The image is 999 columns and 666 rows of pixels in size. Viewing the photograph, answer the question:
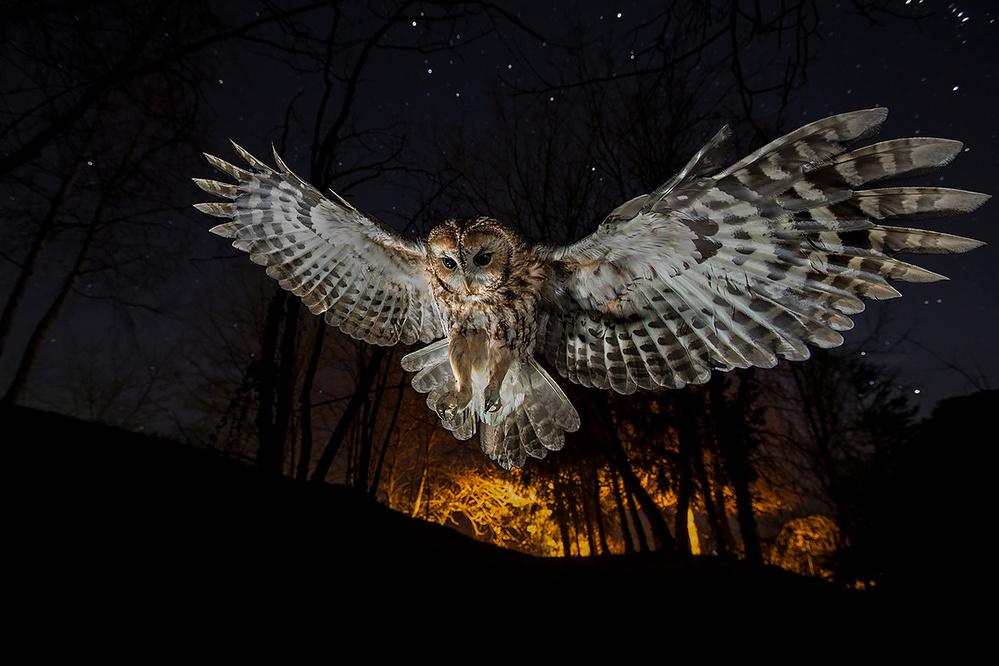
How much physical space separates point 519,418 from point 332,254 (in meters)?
1.60

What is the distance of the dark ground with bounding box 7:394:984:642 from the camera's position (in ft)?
4.42

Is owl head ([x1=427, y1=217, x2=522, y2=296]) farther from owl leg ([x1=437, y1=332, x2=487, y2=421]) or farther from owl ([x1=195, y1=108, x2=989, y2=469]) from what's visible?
owl leg ([x1=437, y1=332, x2=487, y2=421])

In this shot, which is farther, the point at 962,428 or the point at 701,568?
the point at 701,568

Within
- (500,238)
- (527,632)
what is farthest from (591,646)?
(500,238)

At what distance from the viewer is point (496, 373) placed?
2.06 metres

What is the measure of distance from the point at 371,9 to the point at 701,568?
6438 mm

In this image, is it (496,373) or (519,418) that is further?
(519,418)

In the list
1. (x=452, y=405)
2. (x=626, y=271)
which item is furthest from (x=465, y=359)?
(x=626, y=271)

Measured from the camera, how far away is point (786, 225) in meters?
1.61

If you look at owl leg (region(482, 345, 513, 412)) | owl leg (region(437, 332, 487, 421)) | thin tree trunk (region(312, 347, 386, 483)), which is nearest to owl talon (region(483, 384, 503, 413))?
owl leg (region(482, 345, 513, 412))

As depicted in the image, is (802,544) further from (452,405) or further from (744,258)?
(452,405)

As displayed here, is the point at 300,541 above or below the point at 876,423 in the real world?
below

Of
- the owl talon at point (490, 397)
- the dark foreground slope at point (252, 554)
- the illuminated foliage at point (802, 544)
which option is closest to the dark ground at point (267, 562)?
the dark foreground slope at point (252, 554)

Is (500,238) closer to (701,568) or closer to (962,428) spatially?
(962,428)
